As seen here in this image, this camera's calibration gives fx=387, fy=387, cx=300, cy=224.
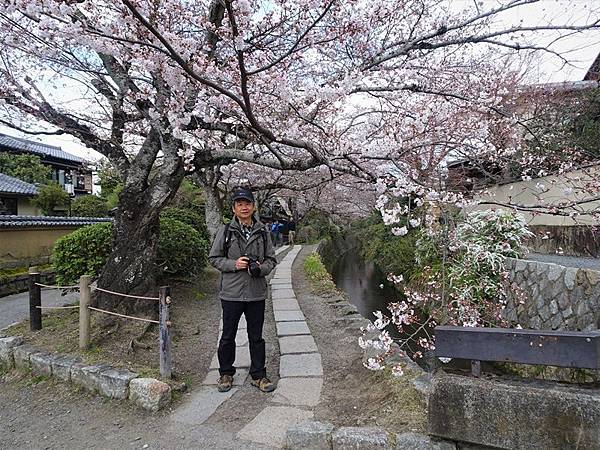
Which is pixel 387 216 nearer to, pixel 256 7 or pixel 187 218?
pixel 256 7

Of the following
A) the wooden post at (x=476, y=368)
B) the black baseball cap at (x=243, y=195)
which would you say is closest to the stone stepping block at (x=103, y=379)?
the black baseball cap at (x=243, y=195)

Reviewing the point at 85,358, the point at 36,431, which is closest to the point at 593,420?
the point at 36,431

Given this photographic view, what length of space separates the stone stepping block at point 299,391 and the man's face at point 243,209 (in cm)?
160

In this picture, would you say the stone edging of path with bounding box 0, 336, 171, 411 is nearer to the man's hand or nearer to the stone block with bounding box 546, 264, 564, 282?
the man's hand

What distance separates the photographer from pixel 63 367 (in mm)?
3865

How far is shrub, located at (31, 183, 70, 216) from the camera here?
670 inches

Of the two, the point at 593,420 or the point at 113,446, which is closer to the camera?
the point at 593,420

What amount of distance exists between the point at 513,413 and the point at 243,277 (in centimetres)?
220

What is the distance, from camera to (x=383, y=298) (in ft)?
41.0

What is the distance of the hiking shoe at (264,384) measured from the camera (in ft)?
11.5

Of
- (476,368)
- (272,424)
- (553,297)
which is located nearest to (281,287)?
(553,297)

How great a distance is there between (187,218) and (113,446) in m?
8.43

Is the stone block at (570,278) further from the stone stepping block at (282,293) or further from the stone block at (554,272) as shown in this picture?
the stone stepping block at (282,293)

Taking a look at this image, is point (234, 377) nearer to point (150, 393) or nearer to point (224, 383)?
point (224, 383)
